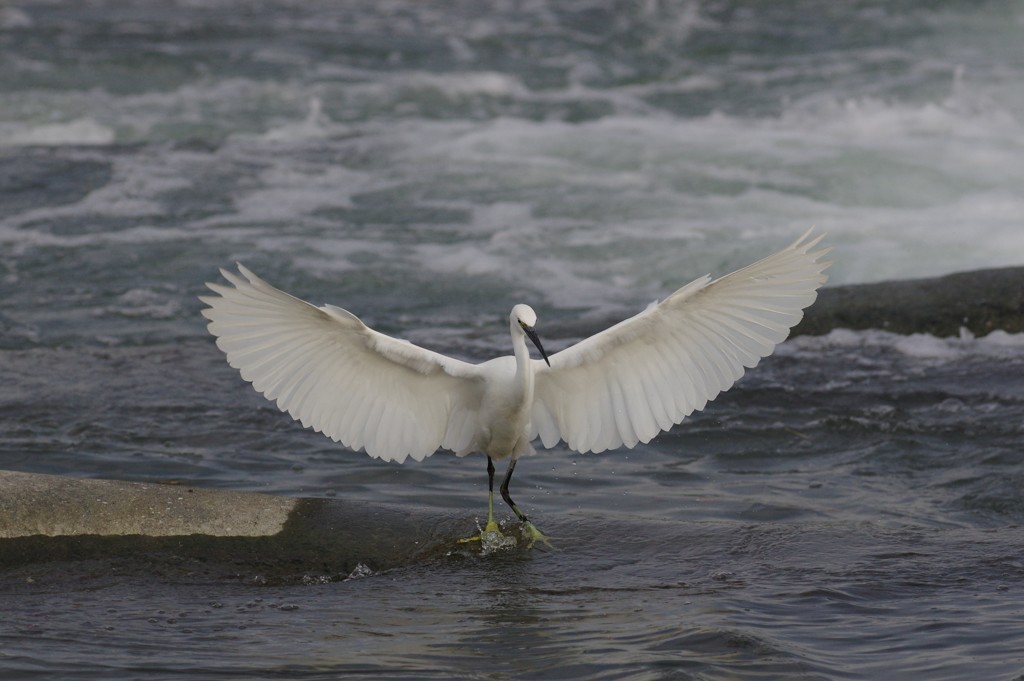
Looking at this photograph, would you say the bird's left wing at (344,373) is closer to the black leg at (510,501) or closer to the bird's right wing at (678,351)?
the black leg at (510,501)

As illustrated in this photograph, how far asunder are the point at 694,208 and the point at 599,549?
7.13m

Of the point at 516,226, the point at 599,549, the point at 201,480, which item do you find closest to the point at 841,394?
the point at 599,549

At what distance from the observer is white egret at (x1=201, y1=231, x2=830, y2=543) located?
16.0ft

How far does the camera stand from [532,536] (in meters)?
5.06

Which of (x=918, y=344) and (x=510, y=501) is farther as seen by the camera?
(x=918, y=344)

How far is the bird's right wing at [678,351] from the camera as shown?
4.93 metres

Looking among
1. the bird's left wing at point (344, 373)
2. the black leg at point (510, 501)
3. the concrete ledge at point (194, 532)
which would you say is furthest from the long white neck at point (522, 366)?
the concrete ledge at point (194, 532)

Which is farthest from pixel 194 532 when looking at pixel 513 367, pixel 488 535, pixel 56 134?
pixel 56 134

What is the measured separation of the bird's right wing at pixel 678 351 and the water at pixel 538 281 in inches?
15.4

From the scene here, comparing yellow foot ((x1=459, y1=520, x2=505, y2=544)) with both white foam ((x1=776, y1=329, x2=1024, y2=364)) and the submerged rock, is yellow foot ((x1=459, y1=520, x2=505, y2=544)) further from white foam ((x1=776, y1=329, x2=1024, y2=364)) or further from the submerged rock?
the submerged rock

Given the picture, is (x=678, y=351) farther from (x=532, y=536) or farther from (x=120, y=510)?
(x=120, y=510)

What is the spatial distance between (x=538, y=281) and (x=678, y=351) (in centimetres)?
486

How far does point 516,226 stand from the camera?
1123 cm

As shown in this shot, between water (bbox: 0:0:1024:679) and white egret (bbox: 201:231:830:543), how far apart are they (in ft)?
1.11
